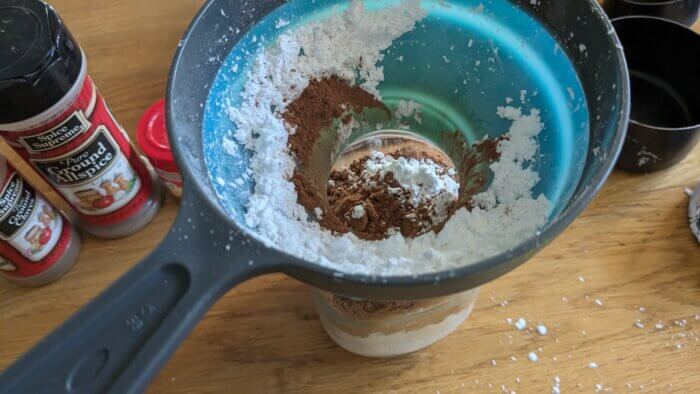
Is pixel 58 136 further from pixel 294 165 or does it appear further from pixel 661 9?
pixel 661 9

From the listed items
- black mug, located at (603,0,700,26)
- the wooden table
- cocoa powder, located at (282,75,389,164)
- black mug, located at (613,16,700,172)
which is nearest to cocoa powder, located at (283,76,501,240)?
cocoa powder, located at (282,75,389,164)

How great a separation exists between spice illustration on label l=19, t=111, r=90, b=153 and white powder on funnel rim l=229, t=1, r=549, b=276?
15 cm

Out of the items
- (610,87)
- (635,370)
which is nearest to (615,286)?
(635,370)

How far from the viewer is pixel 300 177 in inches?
19.5

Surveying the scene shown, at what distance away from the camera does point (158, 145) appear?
1.98ft

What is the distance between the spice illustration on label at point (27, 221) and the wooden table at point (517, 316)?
0.05 m

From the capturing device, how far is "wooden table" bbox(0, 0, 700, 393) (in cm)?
52

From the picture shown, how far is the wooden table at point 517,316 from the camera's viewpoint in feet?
1.72

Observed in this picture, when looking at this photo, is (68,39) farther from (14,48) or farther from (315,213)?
(315,213)

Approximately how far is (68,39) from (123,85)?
249 millimetres

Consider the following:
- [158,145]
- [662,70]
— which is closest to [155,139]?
[158,145]

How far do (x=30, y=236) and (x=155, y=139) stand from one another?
0.15 metres

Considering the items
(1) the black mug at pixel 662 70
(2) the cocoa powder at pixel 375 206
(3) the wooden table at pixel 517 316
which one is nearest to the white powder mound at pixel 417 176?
(2) the cocoa powder at pixel 375 206

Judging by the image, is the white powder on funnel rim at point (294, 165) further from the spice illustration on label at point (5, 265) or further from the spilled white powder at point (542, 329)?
the spice illustration on label at point (5, 265)
